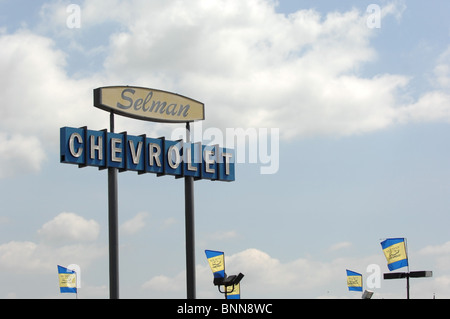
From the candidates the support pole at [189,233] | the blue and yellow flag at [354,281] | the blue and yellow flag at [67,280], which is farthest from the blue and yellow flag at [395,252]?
the blue and yellow flag at [67,280]

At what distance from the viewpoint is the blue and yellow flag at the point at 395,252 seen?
3797 centimetres

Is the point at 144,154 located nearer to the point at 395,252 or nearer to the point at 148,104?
the point at 148,104

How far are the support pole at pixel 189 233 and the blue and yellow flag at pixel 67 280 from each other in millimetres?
15767

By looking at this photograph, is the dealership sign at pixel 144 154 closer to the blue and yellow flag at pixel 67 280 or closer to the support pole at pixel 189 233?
the support pole at pixel 189 233

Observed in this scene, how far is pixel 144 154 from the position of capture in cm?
3638

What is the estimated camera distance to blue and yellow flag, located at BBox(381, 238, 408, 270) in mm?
37969

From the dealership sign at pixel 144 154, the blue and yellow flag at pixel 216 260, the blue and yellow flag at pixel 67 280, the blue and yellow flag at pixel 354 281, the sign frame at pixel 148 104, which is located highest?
the sign frame at pixel 148 104

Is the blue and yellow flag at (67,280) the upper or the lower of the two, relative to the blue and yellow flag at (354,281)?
upper

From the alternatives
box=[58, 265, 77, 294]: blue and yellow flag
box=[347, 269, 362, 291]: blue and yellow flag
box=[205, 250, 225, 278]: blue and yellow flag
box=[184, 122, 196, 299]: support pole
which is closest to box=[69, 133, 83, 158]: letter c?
box=[184, 122, 196, 299]: support pole

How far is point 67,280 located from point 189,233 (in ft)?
53.3

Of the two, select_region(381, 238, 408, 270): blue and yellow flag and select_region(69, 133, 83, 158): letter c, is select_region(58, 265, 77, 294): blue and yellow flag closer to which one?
select_region(69, 133, 83, 158): letter c
